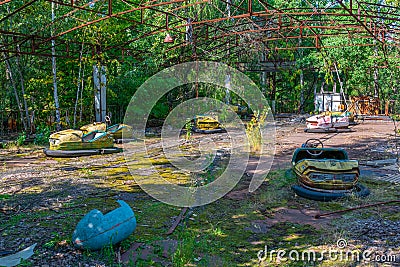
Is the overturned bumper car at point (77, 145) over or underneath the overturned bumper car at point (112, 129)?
underneath

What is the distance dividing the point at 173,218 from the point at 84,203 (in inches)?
48.4

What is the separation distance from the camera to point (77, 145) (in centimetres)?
Answer: 877

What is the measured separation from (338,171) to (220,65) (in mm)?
9243

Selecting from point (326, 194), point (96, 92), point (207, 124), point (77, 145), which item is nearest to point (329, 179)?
point (326, 194)

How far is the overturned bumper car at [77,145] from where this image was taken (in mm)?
8523

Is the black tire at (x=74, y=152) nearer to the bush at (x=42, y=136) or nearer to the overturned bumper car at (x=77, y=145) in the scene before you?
the overturned bumper car at (x=77, y=145)

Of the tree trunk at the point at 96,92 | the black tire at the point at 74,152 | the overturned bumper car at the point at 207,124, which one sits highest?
the tree trunk at the point at 96,92

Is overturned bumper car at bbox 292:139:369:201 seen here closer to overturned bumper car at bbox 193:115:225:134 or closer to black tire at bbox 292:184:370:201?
black tire at bbox 292:184:370:201

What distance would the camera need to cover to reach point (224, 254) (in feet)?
11.7

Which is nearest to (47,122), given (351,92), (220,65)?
(220,65)

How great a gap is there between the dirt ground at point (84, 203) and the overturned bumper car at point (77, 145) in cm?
26

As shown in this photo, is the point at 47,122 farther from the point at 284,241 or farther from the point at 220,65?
the point at 284,241

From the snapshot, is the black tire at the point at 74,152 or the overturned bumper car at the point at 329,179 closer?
A: the overturned bumper car at the point at 329,179

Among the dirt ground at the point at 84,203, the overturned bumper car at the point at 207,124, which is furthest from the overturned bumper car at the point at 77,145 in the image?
the overturned bumper car at the point at 207,124
